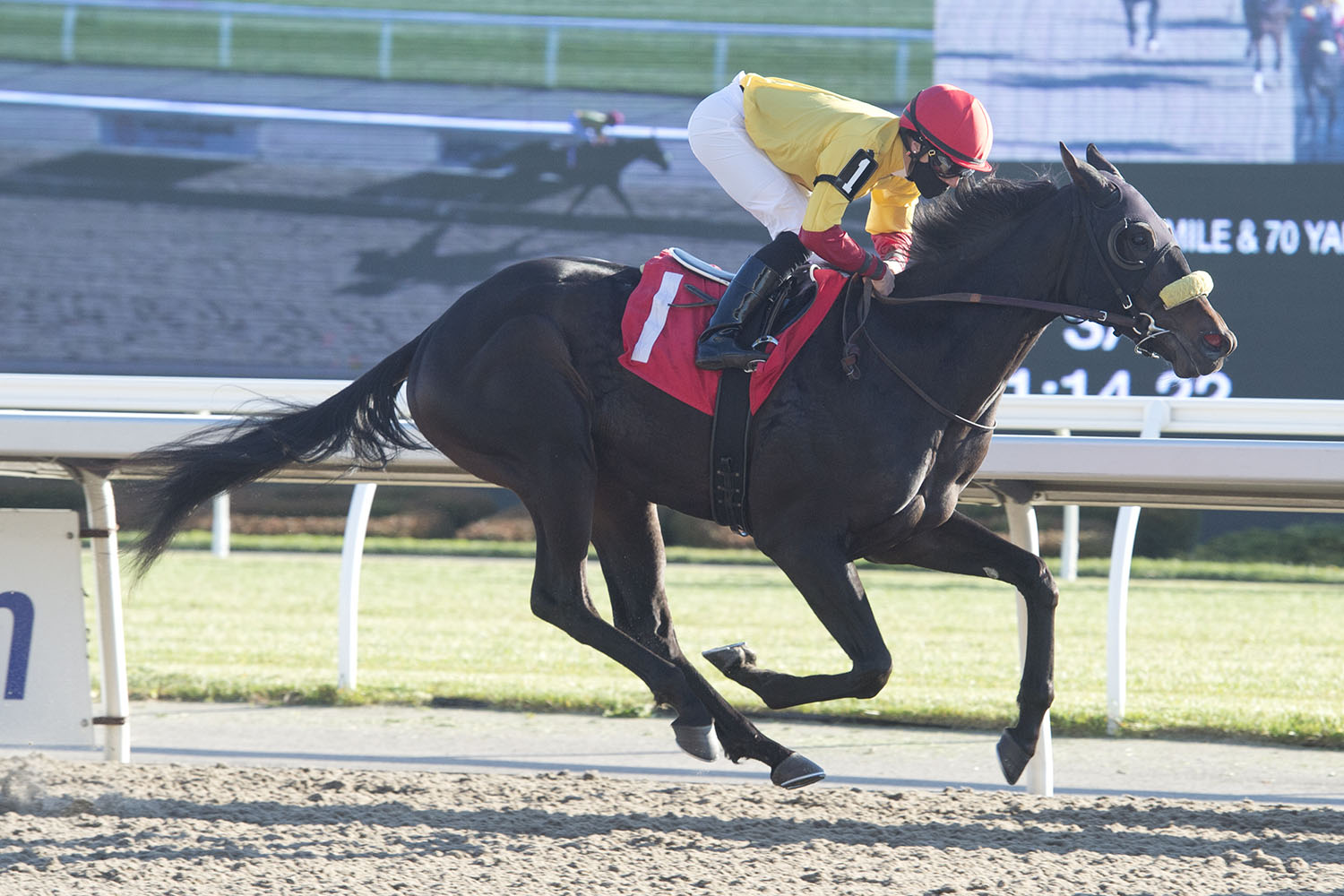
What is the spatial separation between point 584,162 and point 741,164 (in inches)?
312

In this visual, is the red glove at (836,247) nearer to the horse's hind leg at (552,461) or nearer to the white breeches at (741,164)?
the white breeches at (741,164)

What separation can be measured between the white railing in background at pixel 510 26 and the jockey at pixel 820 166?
807 centimetres

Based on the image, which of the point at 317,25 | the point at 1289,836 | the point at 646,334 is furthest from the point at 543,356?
the point at 317,25

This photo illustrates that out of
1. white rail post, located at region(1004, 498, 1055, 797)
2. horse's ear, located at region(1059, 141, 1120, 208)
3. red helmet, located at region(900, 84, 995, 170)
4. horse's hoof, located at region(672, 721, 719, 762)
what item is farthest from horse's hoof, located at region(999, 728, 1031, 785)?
red helmet, located at region(900, 84, 995, 170)

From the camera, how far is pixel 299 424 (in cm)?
369

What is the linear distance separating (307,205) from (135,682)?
6899 mm

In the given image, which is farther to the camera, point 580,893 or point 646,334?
point 646,334

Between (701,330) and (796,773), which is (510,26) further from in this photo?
(796,773)

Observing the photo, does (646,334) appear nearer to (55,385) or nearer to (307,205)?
(55,385)

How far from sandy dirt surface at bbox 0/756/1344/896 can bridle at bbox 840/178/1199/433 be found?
0.98 metres

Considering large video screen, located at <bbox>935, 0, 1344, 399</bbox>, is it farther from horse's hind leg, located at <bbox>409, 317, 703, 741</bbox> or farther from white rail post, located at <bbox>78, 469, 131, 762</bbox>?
white rail post, located at <bbox>78, 469, 131, 762</bbox>

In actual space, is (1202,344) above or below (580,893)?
above

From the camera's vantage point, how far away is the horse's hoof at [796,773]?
3303 millimetres

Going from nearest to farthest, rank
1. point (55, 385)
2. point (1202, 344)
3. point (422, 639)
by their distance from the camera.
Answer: point (1202, 344) → point (55, 385) → point (422, 639)
